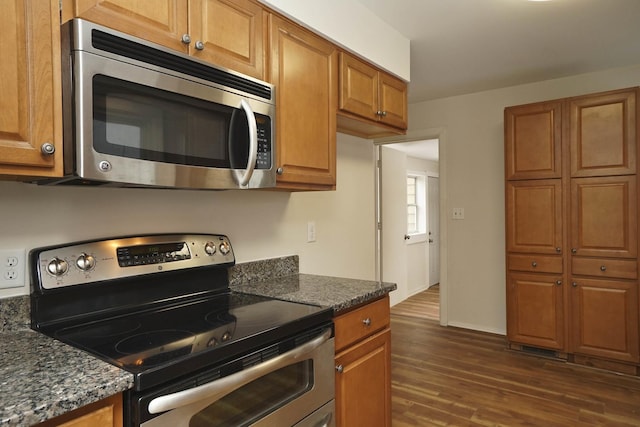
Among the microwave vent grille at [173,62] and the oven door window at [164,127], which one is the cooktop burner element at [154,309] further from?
the microwave vent grille at [173,62]

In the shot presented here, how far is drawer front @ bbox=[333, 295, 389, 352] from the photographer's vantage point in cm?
157

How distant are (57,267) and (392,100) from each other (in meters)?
1.94

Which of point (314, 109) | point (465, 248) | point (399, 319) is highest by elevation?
point (314, 109)

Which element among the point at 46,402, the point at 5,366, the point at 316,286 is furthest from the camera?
the point at 316,286

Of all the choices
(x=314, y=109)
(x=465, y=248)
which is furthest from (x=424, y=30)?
(x=465, y=248)

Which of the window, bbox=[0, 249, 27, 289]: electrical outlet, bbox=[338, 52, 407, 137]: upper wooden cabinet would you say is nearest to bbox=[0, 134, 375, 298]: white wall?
bbox=[0, 249, 27, 289]: electrical outlet

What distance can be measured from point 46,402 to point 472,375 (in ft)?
9.29

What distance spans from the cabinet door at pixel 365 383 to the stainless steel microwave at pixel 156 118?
79cm

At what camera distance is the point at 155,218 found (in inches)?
62.4

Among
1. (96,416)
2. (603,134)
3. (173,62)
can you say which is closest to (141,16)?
(173,62)

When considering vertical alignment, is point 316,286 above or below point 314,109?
below

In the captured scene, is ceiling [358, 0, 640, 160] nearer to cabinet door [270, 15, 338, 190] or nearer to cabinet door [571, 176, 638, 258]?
cabinet door [270, 15, 338, 190]

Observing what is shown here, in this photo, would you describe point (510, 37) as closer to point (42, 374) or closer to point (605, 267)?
point (605, 267)

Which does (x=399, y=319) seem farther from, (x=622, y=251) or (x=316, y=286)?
(x=316, y=286)
